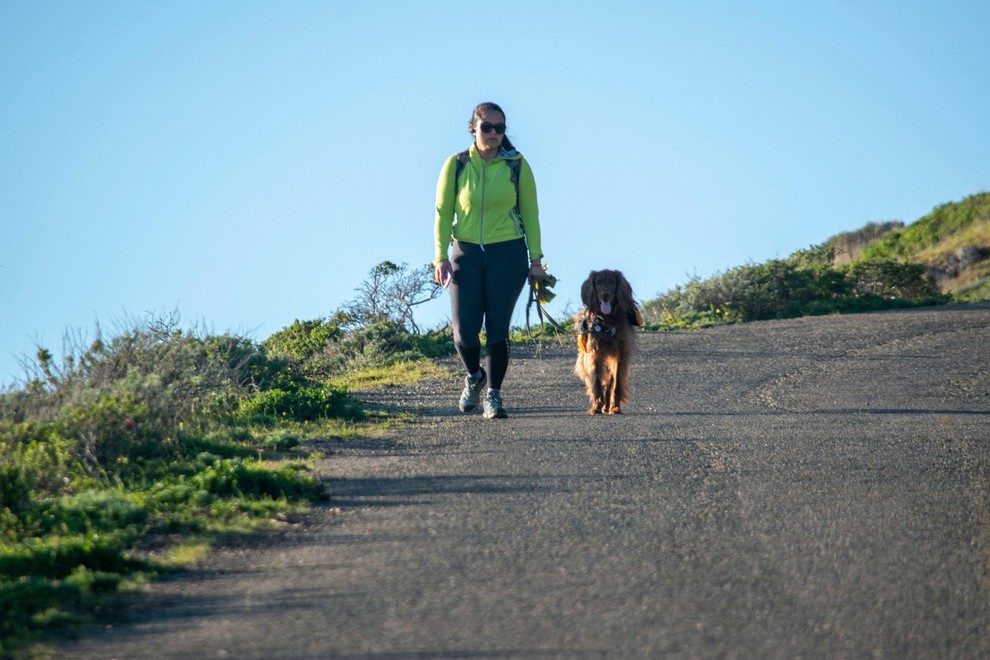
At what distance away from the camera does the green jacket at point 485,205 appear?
31.1ft

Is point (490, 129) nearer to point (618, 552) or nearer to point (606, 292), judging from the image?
point (606, 292)

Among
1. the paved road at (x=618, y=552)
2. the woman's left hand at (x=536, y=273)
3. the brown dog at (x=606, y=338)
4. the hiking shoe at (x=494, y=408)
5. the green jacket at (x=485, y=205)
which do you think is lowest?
the paved road at (x=618, y=552)

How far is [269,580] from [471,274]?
5.00m

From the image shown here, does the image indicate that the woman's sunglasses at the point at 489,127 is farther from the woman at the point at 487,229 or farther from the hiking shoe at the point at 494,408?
the hiking shoe at the point at 494,408

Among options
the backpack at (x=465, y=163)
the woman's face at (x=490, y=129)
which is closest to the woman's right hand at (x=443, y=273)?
the backpack at (x=465, y=163)

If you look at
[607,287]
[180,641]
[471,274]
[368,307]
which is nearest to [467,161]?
[471,274]

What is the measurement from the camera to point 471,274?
9586 mm

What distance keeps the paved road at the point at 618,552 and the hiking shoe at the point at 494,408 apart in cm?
A: 30

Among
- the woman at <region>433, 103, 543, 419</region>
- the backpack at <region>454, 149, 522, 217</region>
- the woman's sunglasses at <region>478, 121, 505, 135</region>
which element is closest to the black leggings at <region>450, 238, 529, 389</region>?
the woman at <region>433, 103, 543, 419</region>

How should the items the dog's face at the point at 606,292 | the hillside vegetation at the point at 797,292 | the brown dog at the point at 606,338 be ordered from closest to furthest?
the brown dog at the point at 606,338
the dog's face at the point at 606,292
the hillside vegetation at the point at 797,292

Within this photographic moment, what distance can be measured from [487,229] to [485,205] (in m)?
0.18

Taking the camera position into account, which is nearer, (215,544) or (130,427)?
(215,544)

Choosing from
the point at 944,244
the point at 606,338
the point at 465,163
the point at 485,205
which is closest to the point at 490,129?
the point at 465,163

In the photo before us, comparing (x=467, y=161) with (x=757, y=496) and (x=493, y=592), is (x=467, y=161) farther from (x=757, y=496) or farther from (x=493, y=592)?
(x=493, y=592)
